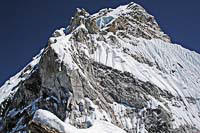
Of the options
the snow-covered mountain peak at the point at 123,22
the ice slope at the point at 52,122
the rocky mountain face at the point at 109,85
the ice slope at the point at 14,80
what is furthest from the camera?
the ice slope at the point at 14,80

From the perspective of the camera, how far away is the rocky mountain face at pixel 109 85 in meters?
42.4

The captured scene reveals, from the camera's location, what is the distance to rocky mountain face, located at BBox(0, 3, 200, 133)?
139 feet

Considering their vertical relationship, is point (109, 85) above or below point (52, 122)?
above

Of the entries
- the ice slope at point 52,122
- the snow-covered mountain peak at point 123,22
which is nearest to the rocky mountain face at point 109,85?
the snow-covered mountain peak at point 123,22

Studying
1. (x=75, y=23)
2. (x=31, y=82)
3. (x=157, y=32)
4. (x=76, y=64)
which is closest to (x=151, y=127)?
(x=76, y=64)

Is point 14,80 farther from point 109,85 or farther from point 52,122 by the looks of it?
point 52,122

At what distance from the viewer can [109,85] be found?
161ft

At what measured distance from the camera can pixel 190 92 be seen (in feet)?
180

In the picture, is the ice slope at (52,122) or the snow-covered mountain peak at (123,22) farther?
the snow-covered mountain peak at (123,22)

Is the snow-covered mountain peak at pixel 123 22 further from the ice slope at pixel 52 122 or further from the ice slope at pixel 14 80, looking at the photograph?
the ice slope at pixel 52 122

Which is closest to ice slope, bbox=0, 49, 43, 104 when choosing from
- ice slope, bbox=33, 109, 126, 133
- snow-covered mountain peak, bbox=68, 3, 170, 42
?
snow-covered mountain peak, bbox=68, 3, 170, 42

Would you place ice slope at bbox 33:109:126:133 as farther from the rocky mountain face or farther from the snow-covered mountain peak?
the snow-covered mountain peak

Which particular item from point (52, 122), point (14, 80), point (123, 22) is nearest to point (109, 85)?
point (123, 22)

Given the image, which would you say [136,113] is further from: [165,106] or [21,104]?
[21,104]
